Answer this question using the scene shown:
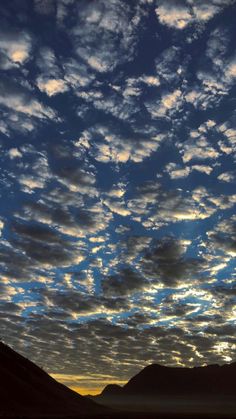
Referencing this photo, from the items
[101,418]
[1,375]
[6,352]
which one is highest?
[6,352]

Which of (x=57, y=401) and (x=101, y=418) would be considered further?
(x=57, y=401)

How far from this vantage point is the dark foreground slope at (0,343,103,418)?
131 m

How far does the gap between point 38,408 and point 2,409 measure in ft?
51.8

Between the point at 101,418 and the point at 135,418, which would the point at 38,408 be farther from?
the point at 135,418

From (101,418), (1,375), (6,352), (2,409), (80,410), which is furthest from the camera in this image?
(6,352)

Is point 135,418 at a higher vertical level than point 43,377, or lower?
lower

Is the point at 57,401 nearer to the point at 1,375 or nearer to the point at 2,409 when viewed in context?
the point at 1,375

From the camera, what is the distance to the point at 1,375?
5655 inches

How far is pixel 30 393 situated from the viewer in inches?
5630

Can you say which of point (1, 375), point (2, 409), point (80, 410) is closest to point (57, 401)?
point (80, 410)

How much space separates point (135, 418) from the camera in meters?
147

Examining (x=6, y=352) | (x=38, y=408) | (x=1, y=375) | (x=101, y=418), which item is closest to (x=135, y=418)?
(x=101, y=418)

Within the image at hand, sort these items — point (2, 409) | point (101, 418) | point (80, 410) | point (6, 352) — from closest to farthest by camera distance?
A: point (2, 409) < point (101, 418) < point (80, 410) < point (6, 352)

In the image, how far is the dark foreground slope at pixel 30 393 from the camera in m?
131
